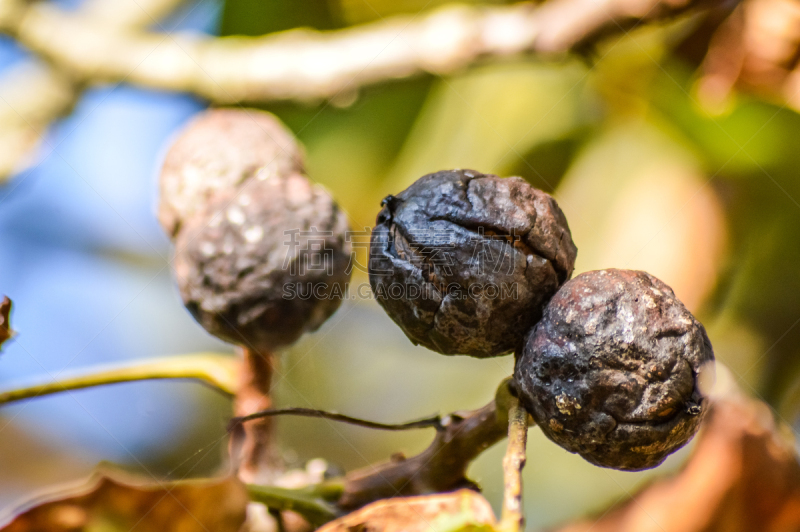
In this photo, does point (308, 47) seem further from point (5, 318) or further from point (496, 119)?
point (5, 318)

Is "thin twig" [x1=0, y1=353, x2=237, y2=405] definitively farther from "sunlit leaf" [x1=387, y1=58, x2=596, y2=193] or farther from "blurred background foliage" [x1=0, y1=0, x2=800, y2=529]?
"sunlit leaf" [x1=387, y1=58, x2=596, y2=193]

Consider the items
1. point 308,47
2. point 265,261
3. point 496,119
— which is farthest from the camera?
point 496,119

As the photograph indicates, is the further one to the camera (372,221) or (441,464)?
(372,221)

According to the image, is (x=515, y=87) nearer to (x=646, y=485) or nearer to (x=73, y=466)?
(x=646, y=485)

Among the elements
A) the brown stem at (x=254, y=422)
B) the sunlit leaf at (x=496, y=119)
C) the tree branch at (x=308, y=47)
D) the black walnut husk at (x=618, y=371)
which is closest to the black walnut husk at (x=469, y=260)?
the black walnut husk at (x=618, y=371)

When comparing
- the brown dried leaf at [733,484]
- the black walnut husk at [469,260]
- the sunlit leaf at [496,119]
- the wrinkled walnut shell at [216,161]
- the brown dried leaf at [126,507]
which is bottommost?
the brown dried leaf at [733,484]

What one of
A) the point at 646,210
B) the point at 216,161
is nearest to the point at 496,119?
the point at 646,210

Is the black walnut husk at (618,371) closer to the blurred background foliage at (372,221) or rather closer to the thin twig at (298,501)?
the thin twig at (298,501)
